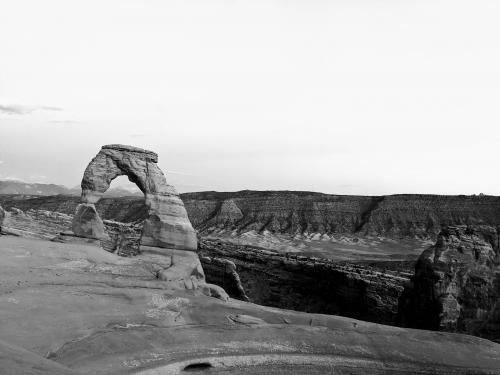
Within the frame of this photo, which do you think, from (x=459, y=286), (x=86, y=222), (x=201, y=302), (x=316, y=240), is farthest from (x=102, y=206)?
(x=201, y=302)

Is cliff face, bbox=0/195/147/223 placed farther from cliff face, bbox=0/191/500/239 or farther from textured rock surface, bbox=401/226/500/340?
textured rock surface, bbox=401/226/500/340

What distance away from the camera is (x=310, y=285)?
40.8 metres

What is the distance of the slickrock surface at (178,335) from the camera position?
45.4 ft

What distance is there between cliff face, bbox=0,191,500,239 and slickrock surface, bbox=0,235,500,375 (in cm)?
8060

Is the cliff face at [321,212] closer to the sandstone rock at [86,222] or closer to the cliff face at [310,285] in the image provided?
the cliff face at [310,285]

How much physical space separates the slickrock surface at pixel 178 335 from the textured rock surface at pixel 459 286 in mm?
7201

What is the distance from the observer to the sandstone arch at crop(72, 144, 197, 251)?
2919 cm

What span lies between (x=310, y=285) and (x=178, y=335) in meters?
26.4

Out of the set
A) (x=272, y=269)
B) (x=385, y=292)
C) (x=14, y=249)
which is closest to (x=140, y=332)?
(x=14, y=249)

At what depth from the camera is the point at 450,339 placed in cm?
1944

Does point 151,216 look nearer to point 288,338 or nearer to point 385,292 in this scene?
point 288,338

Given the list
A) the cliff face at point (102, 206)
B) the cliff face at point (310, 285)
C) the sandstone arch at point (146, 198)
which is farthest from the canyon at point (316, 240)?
the sandstone arch at point (146, 198)

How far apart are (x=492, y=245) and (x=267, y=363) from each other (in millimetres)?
19617

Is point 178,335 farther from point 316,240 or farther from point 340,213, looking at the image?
point 340,213
